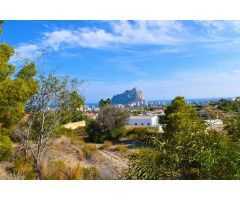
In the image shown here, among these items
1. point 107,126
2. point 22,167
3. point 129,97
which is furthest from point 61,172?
point 129,97

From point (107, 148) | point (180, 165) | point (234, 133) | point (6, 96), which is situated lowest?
point (107, 148)

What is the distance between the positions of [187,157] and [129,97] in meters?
24.7

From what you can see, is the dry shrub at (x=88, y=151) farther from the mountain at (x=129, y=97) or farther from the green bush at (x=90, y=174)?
the mountain at (x=129, y=97)

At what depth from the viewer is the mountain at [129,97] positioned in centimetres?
2665

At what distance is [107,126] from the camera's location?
18062 mm

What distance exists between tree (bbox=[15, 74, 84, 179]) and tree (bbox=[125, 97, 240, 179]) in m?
4.67

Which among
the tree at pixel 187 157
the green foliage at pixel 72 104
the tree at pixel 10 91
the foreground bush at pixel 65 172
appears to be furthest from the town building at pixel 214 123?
the green foliage at pixel 72 104

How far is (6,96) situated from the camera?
5.38 metres

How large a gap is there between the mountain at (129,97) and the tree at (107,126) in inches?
301

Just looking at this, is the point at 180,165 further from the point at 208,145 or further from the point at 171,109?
the point at 171,109

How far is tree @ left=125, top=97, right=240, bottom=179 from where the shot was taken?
3855 mm
